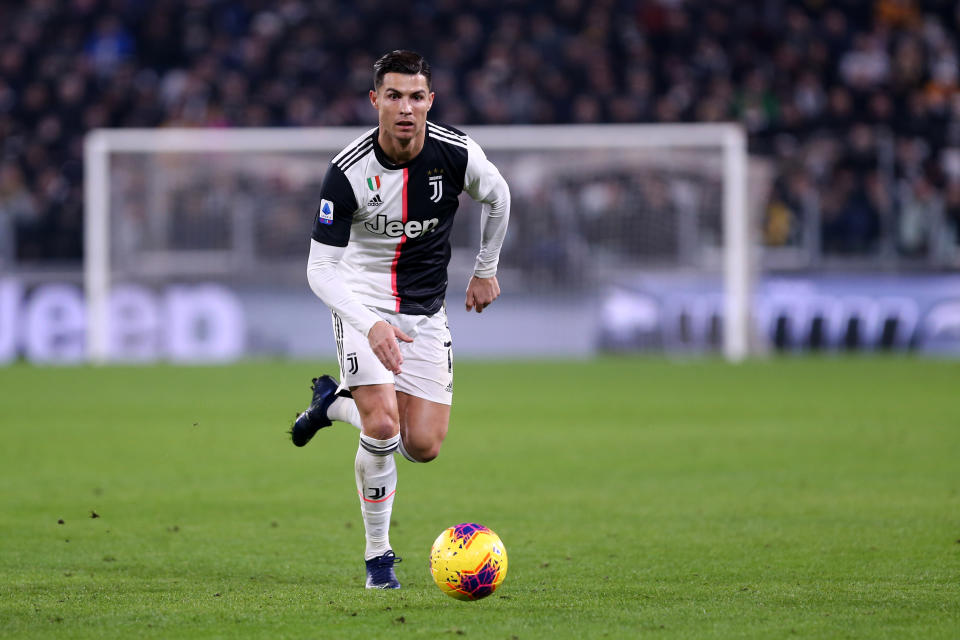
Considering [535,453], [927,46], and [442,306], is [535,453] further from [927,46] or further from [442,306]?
[927,46]

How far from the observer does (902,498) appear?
802 centimetres

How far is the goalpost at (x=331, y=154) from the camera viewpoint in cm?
1877

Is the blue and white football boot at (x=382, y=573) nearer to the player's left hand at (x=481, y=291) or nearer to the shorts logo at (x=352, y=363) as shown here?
the shorts logo at (x=352, y=363)

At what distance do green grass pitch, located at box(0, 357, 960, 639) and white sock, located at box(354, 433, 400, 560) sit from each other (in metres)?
0.22

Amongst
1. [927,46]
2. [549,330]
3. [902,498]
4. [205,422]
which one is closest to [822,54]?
[927,46]

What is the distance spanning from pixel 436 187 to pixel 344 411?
43.8 inches

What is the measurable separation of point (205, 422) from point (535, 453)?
11.0 feet

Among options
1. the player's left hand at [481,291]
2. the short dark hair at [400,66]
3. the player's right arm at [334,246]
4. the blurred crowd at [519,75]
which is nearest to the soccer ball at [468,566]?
the player's right arm at [334,246]

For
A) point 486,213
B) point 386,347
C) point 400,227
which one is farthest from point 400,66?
point 386,347

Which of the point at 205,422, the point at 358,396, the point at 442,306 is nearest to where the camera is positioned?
the point at 358,396

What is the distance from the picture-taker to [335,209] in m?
5.73

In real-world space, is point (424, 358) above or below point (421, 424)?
above

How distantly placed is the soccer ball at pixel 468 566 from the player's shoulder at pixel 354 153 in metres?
1.59

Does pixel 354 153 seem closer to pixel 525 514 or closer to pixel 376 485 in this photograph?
pixel 376 485
